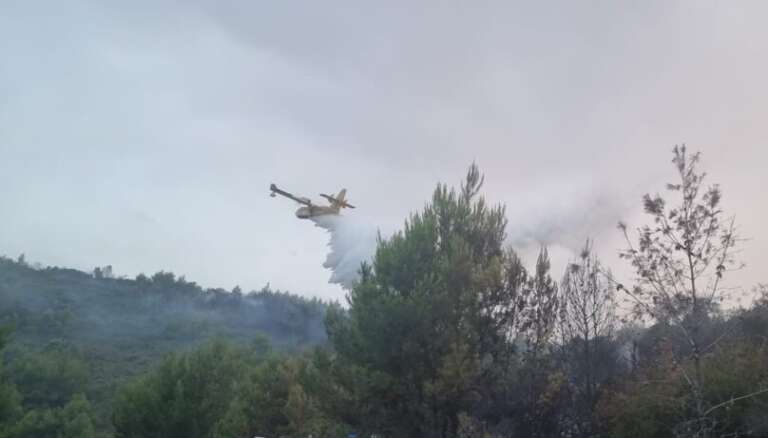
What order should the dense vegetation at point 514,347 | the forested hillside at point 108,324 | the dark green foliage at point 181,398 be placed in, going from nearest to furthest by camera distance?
1. the dense vegetation at point 514,347
2. the dark green foliage at point 181,398
3. the forested hillside at point 108,324

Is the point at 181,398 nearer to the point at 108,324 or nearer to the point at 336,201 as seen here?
the point at 336,201

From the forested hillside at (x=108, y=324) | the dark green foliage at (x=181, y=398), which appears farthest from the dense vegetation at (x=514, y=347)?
the forested hillside at (x=108, y=324)

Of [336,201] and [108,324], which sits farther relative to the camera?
[108,324]

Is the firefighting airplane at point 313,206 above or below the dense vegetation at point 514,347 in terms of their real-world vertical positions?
above

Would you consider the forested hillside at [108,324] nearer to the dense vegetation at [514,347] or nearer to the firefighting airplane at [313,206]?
the firefighting airplane at [313,206]

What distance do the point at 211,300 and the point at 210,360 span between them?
8577 cm

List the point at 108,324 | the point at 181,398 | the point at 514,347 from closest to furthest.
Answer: the point at 514,347
the point at 181,398
the point at 108,324

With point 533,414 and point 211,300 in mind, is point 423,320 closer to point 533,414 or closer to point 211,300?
point 533,414

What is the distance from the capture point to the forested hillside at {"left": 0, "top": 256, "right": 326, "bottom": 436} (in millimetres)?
47406

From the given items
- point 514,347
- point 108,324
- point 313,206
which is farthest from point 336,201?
point 108,324

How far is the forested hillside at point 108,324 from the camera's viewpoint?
47.4m

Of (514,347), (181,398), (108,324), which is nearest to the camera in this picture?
(514,347)

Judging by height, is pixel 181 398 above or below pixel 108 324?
below

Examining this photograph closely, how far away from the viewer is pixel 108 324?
85312 millimetres
